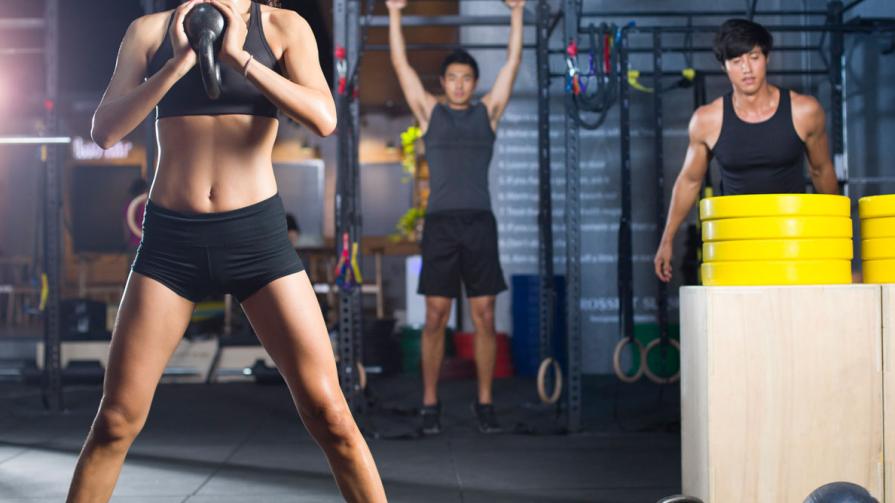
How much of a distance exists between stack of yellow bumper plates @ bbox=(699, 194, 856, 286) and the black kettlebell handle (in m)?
1.29

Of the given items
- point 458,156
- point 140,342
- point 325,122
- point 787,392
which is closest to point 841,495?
point 787,392

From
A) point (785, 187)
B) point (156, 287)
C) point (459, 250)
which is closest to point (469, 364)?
point (459, 250)

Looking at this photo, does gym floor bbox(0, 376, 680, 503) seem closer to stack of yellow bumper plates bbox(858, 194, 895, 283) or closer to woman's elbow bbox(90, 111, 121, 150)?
stack of yellow bumper plates bbox(858, 194, 895, 283)

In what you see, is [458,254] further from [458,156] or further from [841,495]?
[841,495]

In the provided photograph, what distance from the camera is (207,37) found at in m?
1.57

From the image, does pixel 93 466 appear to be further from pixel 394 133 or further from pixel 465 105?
pixel 394 133

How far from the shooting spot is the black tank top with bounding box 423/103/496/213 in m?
4.13

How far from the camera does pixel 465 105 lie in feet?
13.9

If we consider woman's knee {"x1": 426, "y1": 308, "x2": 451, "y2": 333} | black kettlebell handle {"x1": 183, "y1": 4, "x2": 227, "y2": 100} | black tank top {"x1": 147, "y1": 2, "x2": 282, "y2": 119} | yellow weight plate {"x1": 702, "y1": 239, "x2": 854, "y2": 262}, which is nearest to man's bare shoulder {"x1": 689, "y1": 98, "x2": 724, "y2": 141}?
yellow weight plate {"x1": 702, "y1": 239, "x2": 854, "y2": 262}

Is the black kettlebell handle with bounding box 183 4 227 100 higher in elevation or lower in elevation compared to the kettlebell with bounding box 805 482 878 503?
higher

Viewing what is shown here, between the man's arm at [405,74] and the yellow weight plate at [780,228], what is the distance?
2022 mm

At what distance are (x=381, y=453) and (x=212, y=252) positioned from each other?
2037 mm

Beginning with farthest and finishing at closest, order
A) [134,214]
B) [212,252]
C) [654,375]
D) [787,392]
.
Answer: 1. [134,214]
2. [654,375]
3. [787,392]
4. [212,252]

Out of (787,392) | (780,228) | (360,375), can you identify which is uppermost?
(780,228)
